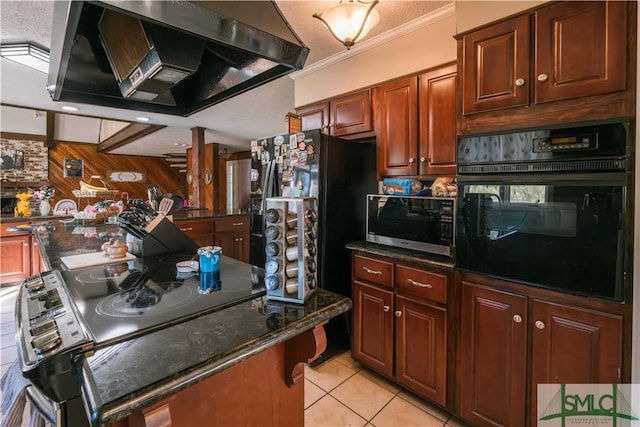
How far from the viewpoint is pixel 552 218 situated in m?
1.33

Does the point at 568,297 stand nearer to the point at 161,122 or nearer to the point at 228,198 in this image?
the point at 161,122

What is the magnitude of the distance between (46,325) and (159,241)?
921 mm

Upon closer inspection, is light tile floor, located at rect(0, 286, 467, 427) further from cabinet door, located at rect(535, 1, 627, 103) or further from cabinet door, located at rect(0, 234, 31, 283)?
cabinet door, located at rect(0, 234, 31, 283)

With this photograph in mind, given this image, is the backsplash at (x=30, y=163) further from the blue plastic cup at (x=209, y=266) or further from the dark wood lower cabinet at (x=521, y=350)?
the dark wood lower cabinet at (x=521, y=350)

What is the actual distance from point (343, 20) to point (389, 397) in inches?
90.4

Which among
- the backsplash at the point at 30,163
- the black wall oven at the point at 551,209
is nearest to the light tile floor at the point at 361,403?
the black wall oven at the point at 551,209

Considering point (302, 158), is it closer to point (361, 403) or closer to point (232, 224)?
point (361, 403)

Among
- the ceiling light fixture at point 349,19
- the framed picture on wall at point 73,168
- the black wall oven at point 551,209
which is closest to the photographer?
the black wall oven at point 551,209

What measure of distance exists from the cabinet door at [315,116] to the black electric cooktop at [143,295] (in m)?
1.71

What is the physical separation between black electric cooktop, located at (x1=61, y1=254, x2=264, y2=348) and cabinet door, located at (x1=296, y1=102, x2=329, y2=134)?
5.62 ft

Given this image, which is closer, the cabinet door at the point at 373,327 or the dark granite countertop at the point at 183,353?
the dark granite countertop at the point at 183,353

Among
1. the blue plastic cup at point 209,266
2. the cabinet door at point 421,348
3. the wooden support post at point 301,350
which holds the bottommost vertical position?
the cabinet door at point 421,348

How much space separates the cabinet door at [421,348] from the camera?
5.65 feet

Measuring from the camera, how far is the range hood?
843 millimetres
